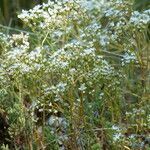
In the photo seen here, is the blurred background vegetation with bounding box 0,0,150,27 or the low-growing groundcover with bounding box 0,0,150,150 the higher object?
the blurred background vegetation with bounding box 0,0,150,27

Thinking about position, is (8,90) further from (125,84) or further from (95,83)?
(125,84)

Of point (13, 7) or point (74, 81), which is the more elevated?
point (13, 7)

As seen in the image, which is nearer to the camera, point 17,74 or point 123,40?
point 17,74

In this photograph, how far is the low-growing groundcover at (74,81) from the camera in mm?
1978

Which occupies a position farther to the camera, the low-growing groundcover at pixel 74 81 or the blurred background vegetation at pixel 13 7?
the blurred background vegetation at pixel 13 7

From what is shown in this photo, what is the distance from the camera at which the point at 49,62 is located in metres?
1.96

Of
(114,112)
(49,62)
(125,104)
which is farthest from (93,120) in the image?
(49,62)

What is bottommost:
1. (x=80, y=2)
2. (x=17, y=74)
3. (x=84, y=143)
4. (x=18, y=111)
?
(x=84, y=143)

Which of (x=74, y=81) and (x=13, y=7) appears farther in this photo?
(x=13, y=7)

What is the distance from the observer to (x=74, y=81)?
200 cm

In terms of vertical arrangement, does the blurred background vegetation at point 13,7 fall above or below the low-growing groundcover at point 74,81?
above

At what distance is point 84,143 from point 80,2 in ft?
1.96

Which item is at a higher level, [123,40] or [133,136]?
[123,40]

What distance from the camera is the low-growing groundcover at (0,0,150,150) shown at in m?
1.98
